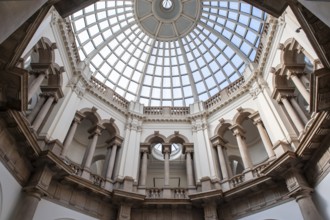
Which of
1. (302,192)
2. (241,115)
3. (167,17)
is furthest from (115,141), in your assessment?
(167,17)

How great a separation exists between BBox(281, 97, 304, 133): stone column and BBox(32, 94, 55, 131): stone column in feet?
45.1

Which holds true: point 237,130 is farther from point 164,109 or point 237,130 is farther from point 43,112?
point 43,112

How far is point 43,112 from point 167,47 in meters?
16.1

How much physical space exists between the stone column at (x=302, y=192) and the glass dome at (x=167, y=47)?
12254 millimetres

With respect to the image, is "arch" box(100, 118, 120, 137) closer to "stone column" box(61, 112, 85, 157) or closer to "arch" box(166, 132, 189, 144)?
"stone column" box(61, 112, 85, 157)

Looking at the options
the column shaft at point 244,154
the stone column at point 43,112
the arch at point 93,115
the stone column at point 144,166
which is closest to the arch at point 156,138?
the stone column at point 144,166

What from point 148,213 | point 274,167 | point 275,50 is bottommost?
point 148,213

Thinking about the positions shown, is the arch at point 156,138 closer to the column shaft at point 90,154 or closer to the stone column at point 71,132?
the column shaft at point 90,154

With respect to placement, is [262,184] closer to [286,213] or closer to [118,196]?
[286,213]

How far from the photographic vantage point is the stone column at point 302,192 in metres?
10.3

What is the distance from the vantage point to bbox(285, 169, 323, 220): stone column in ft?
33.7

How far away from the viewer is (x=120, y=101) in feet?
65.9

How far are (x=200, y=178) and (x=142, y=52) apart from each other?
15106 millimetres

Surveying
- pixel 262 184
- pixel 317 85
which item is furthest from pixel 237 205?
pixel 317 85
